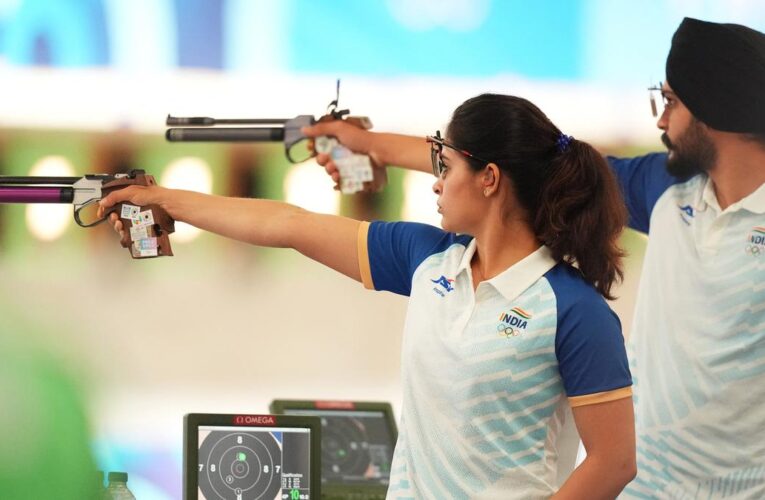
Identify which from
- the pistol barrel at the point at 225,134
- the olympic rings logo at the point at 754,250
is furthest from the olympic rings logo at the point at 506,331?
the pistol barrel at the point at 225,134

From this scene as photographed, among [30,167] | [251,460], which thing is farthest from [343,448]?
[30,167]

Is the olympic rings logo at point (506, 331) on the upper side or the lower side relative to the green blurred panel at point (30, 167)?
lower

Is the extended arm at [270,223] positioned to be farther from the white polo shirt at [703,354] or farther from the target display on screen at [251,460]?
the white polo shirt at [703,354]

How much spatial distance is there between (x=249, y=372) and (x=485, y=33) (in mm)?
1426

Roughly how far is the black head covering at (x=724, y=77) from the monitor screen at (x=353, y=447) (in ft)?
4.37

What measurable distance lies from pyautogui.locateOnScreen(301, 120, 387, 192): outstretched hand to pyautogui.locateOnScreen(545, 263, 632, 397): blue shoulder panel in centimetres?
112

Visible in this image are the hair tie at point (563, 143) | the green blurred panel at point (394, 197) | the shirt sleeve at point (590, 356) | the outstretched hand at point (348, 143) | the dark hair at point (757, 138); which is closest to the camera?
the shirt sleeve at point (590, 356)

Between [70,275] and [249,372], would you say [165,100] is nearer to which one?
[70,275]

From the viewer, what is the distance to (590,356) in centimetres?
203

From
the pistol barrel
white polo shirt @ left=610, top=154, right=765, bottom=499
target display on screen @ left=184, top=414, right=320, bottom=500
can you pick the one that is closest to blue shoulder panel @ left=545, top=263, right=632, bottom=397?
white polo shirt @ left=610, top=154, right=765, bottom=499

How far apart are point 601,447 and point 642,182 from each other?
1.06 metres

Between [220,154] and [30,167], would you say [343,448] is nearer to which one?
[220,154]

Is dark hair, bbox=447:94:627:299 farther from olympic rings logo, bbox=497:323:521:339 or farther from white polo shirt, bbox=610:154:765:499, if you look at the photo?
white polo shirt, bbox=610:154:765:499

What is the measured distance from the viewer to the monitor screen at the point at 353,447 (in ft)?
11.1
